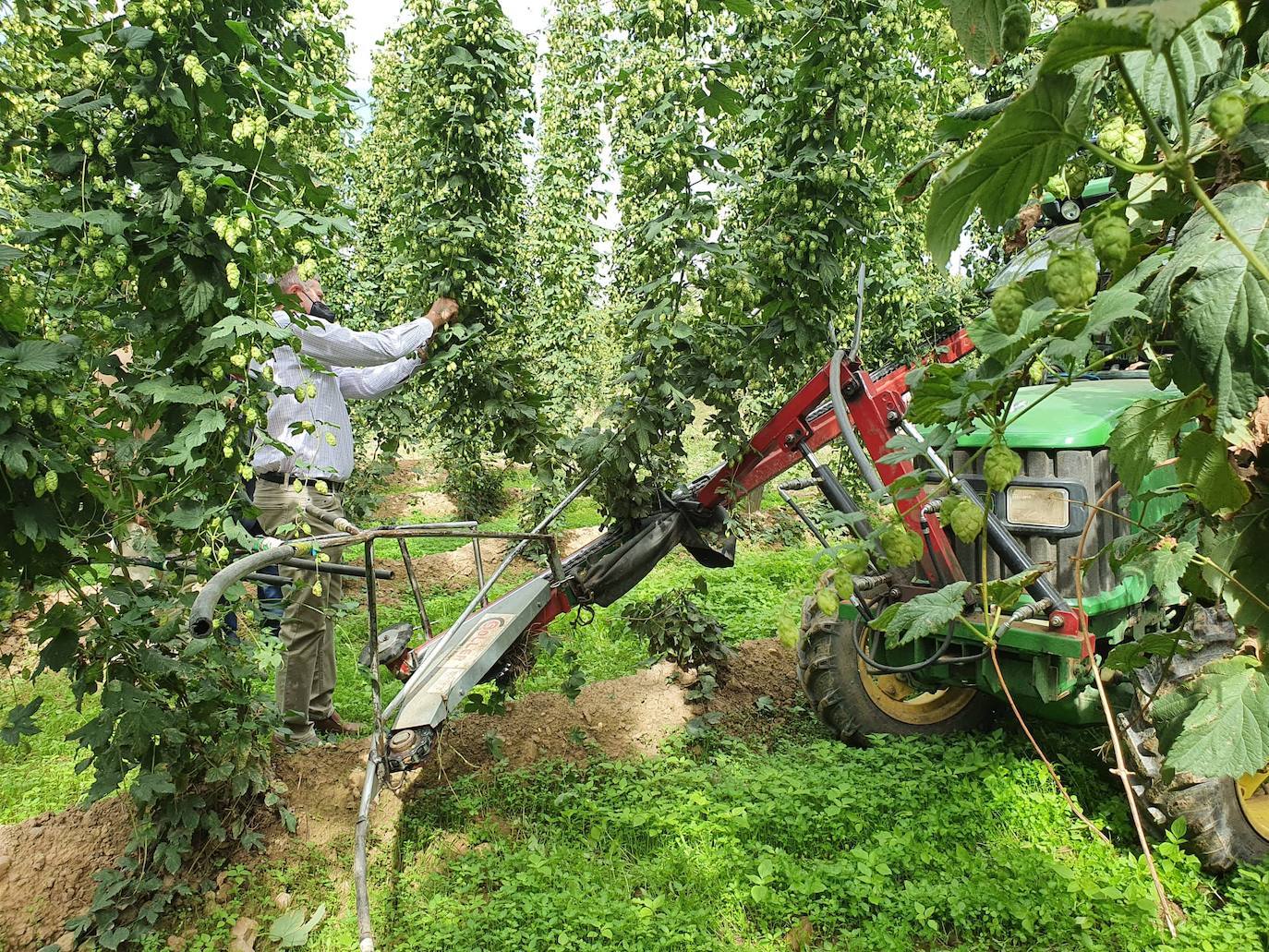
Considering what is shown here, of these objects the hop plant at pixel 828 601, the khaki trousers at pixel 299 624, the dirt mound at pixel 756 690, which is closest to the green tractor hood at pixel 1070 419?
the dirt mound at pixel 756 690

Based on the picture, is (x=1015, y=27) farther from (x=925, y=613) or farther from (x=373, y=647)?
(x=373, y=647)

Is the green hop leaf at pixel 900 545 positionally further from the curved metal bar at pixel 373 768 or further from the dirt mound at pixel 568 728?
the dirt mound at pixel 568 728

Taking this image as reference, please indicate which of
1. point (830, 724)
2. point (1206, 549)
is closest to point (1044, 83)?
point (1206, 549)

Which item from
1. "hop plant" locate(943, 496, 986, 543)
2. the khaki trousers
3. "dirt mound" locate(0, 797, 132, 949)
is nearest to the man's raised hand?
the khaki trousers

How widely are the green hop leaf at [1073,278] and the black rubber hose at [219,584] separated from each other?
166 centimetres

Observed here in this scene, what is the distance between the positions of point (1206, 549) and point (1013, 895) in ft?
7.67

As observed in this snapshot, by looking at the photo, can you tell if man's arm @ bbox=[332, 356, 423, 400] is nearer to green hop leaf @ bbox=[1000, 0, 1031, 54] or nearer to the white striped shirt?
the white striped shirt

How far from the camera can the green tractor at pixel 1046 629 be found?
2893 millimetres

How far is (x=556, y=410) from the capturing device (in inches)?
434

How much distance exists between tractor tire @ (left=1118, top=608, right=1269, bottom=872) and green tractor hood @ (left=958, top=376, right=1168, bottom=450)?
28.8 inches

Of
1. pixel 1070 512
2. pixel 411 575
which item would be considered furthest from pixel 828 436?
pixel 411 575

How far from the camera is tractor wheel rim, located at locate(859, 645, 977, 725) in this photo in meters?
3.91

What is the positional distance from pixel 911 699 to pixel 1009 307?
3.44 meters

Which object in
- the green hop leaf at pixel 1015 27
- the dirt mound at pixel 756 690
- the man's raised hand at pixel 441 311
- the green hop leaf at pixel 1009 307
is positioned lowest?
the dirt mound at pixel 756 690
